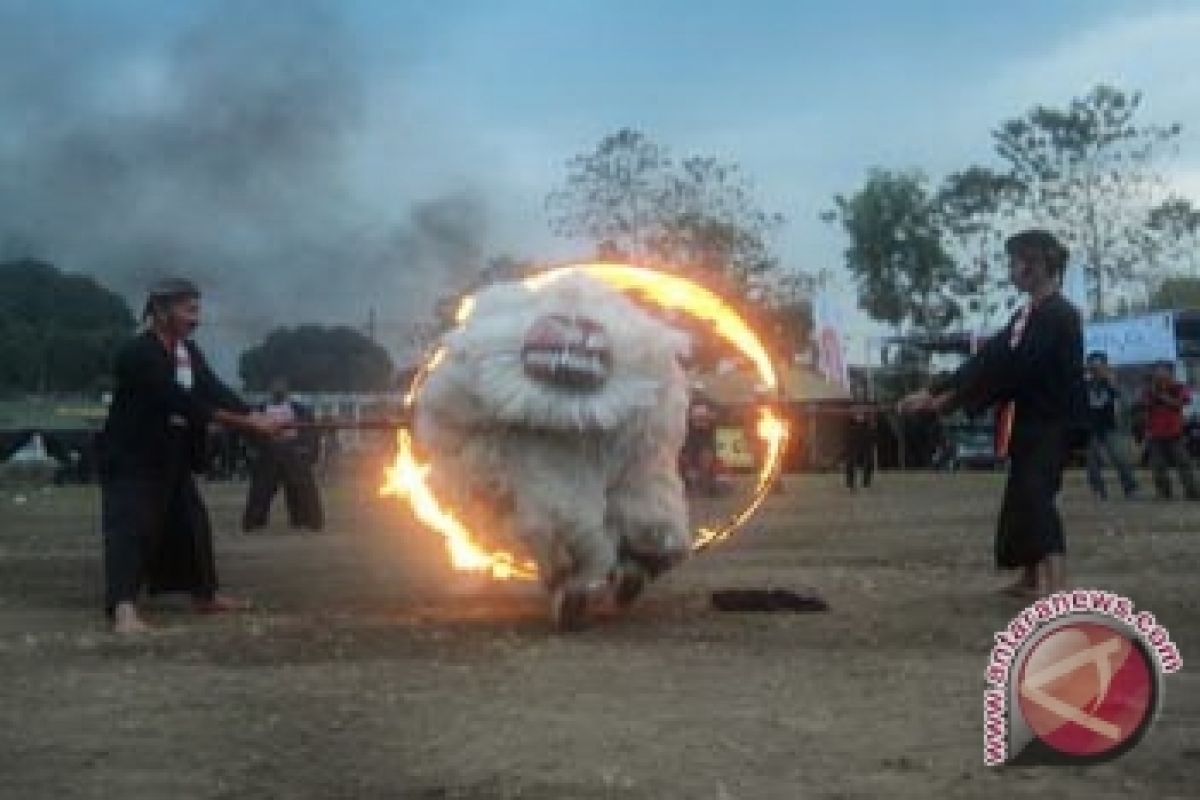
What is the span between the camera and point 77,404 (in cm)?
5244

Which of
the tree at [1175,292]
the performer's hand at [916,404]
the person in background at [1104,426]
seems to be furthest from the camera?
the tree at [1175,292]

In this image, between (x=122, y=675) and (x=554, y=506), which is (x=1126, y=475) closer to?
(x=554, y=506)

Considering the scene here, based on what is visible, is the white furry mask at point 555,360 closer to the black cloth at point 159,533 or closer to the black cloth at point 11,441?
the black cloth at point 159,533

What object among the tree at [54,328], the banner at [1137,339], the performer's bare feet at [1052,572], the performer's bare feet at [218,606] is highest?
the tree at [54,328]

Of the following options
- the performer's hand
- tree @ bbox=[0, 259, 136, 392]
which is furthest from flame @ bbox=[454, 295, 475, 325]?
tree @ bbox=[0, 259, 136, 392]

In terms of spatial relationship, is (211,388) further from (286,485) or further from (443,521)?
(286,485)

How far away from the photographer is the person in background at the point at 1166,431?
20.8m

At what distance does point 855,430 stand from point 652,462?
20151mm

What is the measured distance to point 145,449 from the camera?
10234 mm


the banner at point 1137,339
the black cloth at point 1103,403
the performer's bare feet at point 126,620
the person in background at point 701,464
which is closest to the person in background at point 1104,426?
the black cloth at point 1103,403

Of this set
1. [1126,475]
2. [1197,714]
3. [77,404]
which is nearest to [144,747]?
[1197,714]

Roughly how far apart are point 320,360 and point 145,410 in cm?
5042

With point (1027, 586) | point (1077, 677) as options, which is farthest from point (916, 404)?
point (1077, 677)

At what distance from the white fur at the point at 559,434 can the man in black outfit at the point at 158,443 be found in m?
1.72
